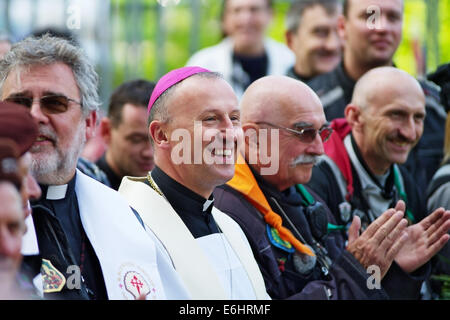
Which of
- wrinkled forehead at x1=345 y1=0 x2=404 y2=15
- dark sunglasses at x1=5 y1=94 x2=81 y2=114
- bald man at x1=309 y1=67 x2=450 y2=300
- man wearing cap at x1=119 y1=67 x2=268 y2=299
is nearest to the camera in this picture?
dark sunglasses at x1=5 y1=94 x2=81 y2=114

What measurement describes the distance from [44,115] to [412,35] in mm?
7610

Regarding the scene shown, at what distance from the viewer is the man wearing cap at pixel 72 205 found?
359 cm

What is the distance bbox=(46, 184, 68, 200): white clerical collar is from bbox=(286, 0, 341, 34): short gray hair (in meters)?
4.03

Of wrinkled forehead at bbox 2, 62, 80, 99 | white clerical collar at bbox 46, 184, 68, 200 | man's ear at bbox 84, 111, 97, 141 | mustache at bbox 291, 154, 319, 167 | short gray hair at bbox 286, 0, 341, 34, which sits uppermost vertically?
short gray hair at bbox 286, 0, 341, 34

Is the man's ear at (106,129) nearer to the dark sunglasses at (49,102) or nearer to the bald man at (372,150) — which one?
the bald man at (372,150)

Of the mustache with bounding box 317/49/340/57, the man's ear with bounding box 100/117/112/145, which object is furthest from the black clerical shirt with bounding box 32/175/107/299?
the mustache with bounding box 317/49/340/57

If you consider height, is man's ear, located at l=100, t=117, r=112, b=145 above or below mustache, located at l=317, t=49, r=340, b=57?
below

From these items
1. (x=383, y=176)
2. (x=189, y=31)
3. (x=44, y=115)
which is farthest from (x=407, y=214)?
(x=189, y=31)

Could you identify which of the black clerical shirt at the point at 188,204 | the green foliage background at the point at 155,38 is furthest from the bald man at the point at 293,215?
the green foliage background at the point at 155,38

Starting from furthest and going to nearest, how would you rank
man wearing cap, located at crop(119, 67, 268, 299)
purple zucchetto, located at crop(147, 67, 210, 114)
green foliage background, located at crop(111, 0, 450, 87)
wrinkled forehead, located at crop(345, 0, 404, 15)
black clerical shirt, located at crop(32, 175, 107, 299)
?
green foliage background, located at crop(111, 0, 450, 87)
wrinkled forehead, located at crop(345, 0, 404, 15)
purple zucchetto, located at crop(147, 67, 210, 114)
man wearing cap, located at crop(119, 67, 268, 299)
black clerical shirt, located at crop(32, 175, 107, 299)

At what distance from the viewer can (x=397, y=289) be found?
4.74 metres

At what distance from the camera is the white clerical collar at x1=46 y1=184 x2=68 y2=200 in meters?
3.93

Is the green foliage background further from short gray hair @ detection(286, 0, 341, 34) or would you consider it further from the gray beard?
the gray beard

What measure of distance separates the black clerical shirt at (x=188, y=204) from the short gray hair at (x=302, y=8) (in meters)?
3.83
